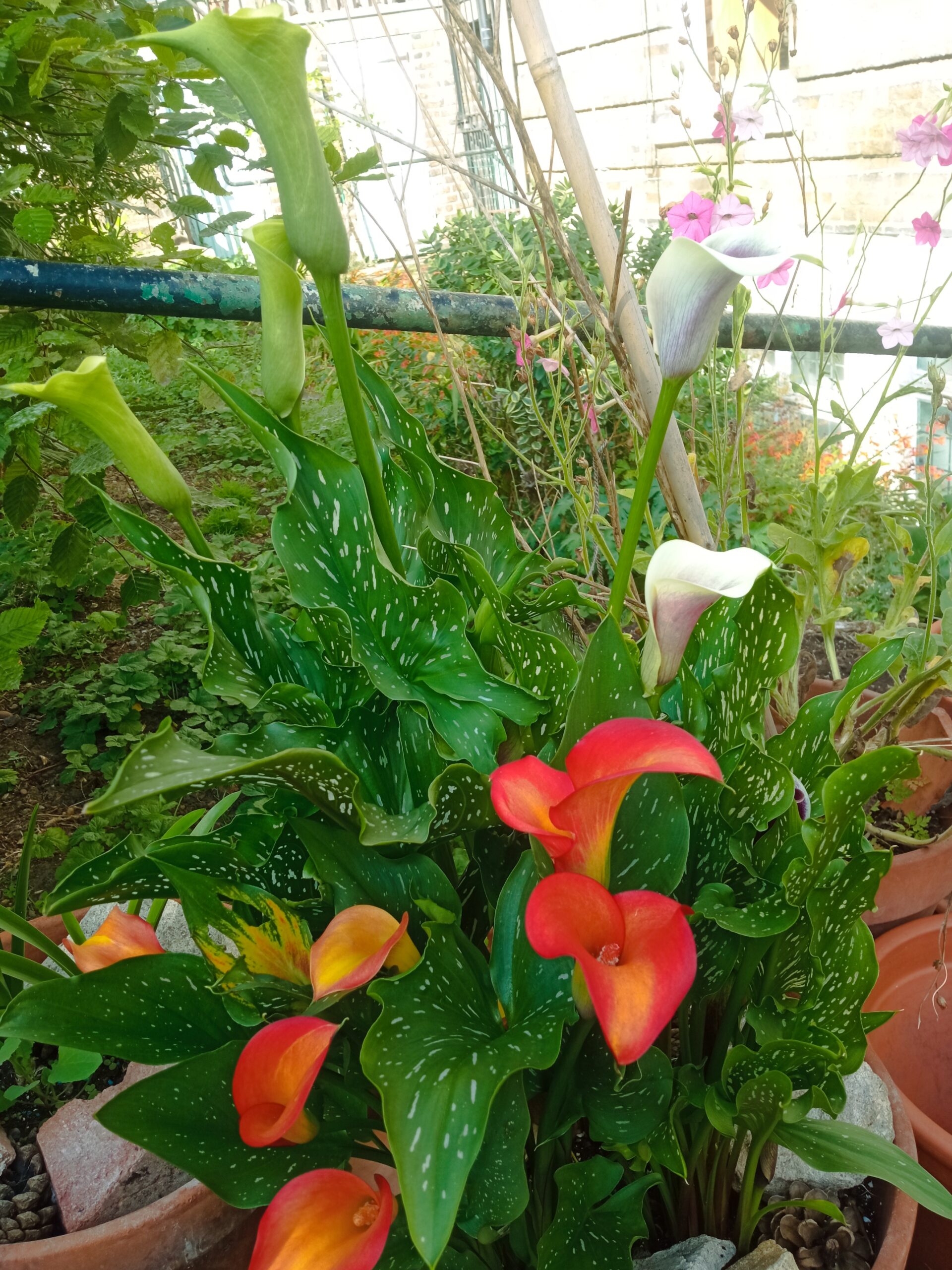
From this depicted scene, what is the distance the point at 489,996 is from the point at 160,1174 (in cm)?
44

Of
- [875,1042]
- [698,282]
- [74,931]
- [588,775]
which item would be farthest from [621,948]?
[875,1042]

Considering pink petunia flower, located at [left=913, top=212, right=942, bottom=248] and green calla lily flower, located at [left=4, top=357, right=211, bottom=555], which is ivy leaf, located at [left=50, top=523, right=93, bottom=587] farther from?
pink petunia flower, located at [left=913, top=212, right=942, bottom=248]

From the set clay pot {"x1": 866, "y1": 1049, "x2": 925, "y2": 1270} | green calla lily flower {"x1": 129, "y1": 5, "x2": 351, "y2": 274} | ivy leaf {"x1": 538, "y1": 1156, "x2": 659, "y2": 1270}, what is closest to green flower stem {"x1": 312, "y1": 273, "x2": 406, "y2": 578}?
green calla lily flower {"x1": 129, "y1": 5, "x2": 351, "y2": 274}

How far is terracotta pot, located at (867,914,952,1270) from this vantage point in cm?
86

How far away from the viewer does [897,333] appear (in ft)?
3.00

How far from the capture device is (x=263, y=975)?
45 cm

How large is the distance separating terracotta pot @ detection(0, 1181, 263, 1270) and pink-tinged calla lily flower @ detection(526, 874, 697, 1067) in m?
0.42

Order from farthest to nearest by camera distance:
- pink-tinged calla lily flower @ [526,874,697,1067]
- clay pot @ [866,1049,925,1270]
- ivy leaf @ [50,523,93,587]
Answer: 1. ivy leaf @ [50,523,93,587]
2. clay pot @ [866,1049,925,1270]
3. pink-tinged calla lily flower @ [526,874,697,1067]

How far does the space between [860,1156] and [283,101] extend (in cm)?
55

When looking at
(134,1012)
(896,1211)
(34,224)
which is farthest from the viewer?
(34,224)

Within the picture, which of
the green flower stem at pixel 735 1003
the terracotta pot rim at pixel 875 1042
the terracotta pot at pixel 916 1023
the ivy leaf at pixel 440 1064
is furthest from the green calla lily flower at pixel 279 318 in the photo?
the terracotta pot at pixel 916 1023

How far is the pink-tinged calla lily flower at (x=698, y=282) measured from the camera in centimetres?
39

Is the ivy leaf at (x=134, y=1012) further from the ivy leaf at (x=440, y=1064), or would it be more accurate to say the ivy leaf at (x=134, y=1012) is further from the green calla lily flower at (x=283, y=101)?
the green calla lily flower at (x=283, y=101)

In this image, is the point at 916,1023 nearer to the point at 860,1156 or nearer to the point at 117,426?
the point at 860,1156
